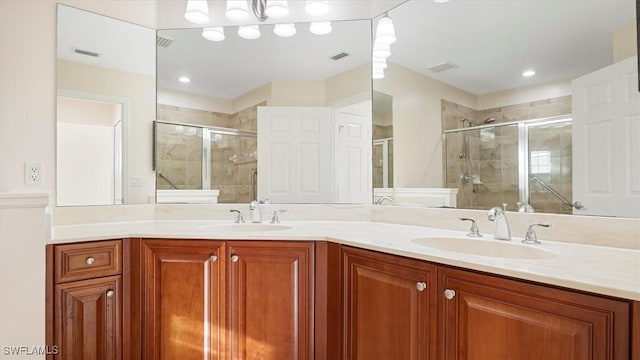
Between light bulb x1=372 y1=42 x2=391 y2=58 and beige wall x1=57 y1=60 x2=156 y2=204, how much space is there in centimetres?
146

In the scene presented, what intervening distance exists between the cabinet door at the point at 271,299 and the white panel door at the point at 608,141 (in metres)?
1.17

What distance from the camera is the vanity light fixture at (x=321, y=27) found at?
7.13ft

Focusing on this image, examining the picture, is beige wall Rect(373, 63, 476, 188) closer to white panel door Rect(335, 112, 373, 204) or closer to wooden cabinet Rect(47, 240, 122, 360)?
white panel door Rect(335, 112, 373, 204)

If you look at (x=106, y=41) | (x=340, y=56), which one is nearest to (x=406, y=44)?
(x=340, y=56)

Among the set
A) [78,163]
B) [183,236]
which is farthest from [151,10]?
[183,236]

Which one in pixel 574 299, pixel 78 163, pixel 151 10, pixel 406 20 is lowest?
pixel 574 299

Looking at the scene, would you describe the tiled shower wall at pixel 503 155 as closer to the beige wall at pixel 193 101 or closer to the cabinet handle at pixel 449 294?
the cabinet handle at pixel 449 294

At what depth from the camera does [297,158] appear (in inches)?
85.7

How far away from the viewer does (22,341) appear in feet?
4.70

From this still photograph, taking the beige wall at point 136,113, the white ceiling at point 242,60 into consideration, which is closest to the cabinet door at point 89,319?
the beige wall at point 136,113

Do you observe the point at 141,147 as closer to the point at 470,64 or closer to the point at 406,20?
the point at 406,20

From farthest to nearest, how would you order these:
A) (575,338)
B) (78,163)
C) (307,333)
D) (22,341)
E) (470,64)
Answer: (78,163) → (470,64) → (307,333) → (22,341) → (575,338)

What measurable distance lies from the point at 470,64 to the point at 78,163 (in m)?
2.25

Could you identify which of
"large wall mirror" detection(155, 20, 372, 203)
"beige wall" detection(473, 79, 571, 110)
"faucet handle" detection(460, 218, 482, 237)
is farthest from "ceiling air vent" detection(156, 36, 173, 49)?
"faucet handle" detection(460, 218, 482, 237)
